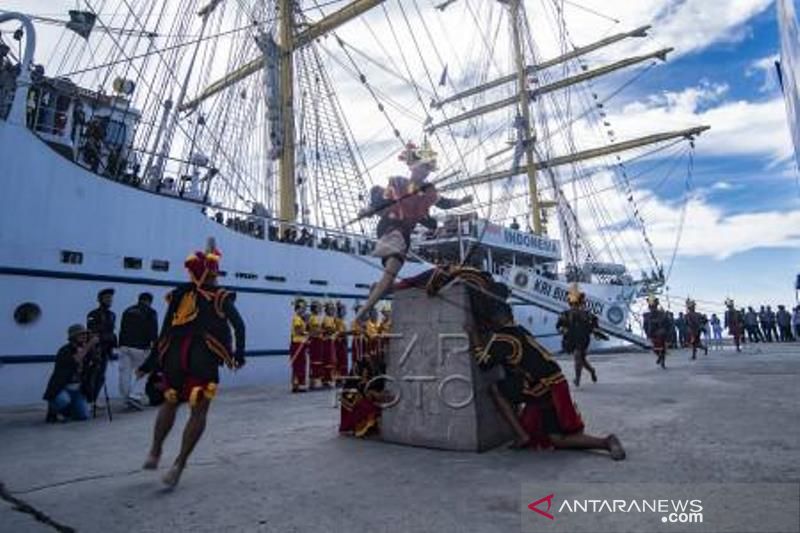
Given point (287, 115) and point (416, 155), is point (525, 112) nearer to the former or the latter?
point (287, 115)

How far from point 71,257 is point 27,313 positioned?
1.20 meters

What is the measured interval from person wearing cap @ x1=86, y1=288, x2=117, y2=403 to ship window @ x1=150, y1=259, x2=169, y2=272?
3.51 m

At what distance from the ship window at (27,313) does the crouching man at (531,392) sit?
8511mm

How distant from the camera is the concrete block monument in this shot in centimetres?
379

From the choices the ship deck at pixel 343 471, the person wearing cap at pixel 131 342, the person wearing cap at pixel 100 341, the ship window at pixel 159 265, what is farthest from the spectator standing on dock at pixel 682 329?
the person wearing cap at pixel 100 341

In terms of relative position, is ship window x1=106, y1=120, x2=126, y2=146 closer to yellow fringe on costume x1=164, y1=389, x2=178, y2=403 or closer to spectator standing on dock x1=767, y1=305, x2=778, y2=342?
yellow fringe on costume x1=164, y1=389, x2=178, y2=403

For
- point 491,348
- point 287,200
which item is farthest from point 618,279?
point 491,348

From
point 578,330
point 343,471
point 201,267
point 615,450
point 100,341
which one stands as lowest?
point 343,471

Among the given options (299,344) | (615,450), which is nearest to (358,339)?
(615,450)

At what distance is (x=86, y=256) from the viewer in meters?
9.53

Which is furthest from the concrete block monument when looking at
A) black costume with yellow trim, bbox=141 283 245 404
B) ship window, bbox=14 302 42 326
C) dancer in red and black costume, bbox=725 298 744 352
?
dancer in red and black costume, bbox=725 298 744 352

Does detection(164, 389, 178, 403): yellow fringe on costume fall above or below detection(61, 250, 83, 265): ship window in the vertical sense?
below

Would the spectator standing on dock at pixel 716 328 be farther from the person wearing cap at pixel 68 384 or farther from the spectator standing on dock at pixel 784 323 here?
the person wearing cap at pixel 68 384

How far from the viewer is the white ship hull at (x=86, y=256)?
8539 mm
